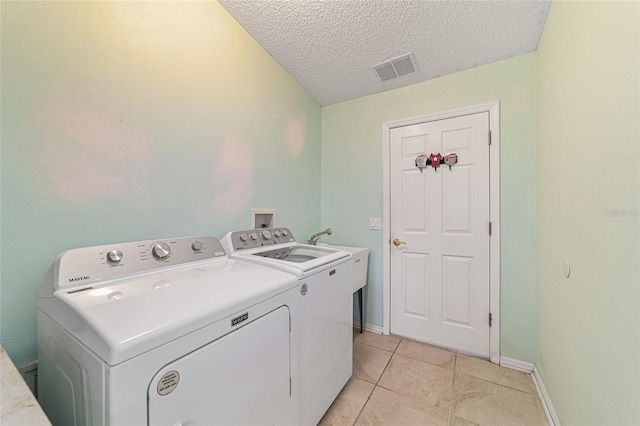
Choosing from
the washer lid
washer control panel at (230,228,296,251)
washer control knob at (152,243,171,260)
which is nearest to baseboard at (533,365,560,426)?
the washer lid

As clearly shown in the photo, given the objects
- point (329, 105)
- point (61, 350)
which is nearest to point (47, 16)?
point (61, 350)

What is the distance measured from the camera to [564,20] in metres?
1.22

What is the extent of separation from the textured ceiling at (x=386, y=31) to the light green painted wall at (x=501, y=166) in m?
0.18

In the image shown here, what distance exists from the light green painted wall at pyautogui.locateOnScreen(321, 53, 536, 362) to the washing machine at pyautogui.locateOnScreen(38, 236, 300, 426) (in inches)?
59.1

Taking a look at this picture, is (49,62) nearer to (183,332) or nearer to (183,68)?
(183,68)

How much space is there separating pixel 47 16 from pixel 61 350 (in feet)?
3.94

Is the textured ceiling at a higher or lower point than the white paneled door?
higher

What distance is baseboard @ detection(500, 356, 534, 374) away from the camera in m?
1.74

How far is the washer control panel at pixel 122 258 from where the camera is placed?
0.80 m

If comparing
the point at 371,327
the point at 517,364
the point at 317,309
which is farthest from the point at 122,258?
the point at 517,364

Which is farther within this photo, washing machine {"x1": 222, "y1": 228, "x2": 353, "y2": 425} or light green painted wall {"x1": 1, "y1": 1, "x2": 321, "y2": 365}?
washing machine {"x1": 222, "y1": 228, "x2": 353, "y2": 425}

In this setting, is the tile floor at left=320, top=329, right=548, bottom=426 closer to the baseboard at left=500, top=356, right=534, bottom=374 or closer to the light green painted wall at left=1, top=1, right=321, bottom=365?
the baseboard at left=500, top=356, right=534, bottom=374

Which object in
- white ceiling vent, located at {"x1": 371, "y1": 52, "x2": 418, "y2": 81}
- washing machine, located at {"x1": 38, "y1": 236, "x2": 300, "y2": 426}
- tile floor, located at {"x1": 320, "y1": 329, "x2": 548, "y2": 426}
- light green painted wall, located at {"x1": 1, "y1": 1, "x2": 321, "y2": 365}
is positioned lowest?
tile floor, located at {"x1": 320, "y1": 329, "x2": 548, "y2": 426}

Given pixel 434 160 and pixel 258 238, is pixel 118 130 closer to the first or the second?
pixel 258 238
